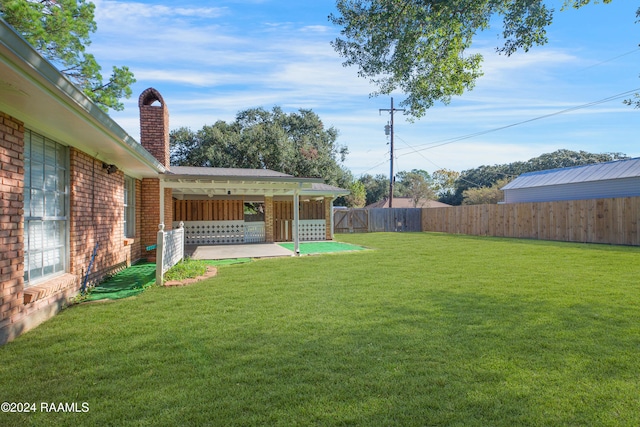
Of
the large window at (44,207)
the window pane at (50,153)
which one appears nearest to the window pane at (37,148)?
the large window at (44,207)

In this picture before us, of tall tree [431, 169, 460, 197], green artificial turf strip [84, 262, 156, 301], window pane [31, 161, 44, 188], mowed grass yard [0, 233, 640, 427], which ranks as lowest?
mowed grass yard [0, 233, 640, 427]

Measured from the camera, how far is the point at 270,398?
107 inches

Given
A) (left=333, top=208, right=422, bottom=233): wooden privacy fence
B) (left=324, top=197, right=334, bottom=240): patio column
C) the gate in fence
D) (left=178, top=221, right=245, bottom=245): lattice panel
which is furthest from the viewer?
(left=333, top=208, right=422, bottom=233): wooden privacy fence

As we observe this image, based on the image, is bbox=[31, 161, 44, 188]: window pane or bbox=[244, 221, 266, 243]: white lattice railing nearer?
bbox=[31, 161, 44, 188]: window pane

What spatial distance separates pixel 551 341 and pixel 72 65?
19821 mm

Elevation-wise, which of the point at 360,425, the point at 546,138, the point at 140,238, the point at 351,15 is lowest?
the point at 360,425

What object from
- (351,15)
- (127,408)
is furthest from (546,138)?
(127,408)

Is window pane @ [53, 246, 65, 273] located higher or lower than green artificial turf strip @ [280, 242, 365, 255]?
higher

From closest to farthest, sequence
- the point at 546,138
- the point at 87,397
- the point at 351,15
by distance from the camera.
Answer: the point at 87,397
the point at 351,15
the point at 546,138

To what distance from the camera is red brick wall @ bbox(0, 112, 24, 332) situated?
12.7ft

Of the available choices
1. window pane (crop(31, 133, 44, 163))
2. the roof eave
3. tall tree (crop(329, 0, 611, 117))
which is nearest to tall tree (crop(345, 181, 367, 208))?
tall tree (crop(329, 0, 611, 117))

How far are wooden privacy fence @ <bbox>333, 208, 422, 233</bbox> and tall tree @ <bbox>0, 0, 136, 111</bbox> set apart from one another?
47.3 feet

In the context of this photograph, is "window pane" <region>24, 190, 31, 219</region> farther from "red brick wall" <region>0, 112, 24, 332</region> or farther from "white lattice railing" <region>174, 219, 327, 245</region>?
"white lattice railing" <region>174, 219, 327, 245</region>

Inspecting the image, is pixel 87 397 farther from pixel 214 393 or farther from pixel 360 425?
pixel 360 425
